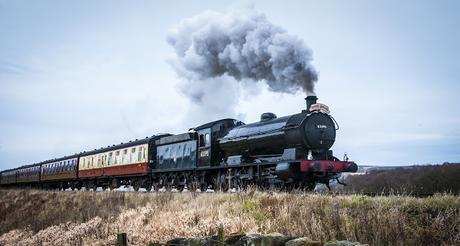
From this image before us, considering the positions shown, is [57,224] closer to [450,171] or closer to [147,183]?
[147,183]

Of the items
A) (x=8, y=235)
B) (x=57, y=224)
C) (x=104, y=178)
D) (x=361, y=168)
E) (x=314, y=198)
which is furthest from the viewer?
(x=361, y=168)

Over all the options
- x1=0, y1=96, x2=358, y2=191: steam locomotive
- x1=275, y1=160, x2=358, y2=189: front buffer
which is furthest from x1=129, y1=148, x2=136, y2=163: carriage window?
x1=275, y1=160, x2=358, y2=189: front buffer

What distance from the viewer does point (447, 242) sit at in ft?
19.7

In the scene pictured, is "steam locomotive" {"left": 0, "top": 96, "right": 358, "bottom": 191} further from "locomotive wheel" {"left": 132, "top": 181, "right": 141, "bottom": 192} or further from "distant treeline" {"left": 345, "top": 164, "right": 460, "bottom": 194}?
"distant treeline" {"left": 345, "top": 164, "right": 460, "bottom": 194}

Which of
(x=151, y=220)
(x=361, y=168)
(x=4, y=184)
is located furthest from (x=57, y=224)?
(x=4, y=184)

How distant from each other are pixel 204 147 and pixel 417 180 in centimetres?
1179

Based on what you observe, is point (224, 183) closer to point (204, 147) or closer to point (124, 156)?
point (204, 147)

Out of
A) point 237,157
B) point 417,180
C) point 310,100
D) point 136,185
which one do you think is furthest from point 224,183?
point 417,180

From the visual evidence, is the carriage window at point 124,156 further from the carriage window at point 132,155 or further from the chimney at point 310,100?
the chimney at point 310,100

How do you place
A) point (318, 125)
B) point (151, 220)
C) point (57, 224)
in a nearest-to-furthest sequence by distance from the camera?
1. point (151, 220)
2. point (318, 125)
3. point (57, 224)

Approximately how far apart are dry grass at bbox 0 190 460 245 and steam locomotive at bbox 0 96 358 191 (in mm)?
2271

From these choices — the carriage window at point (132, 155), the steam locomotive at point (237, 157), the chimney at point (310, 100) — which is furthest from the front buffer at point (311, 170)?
the carriage window at point (132, 155)

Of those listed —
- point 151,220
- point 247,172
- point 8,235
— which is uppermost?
point 247,172

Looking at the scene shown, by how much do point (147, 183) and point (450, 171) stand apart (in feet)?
50.8
